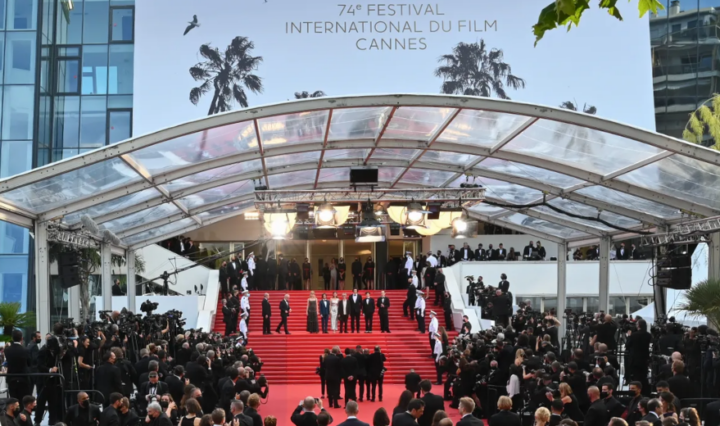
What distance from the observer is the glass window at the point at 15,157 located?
1615 inches

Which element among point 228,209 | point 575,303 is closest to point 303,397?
point 228,209

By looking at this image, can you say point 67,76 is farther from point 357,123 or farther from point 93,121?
point 357,123

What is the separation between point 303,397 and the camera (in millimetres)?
19906

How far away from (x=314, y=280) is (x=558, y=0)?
39.8 meters

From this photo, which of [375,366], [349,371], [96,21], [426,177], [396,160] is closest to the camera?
[349,371]

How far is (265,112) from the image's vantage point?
13828mm


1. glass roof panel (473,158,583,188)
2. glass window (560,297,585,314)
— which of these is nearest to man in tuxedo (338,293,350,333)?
glass roof panel (473,158,583,188)

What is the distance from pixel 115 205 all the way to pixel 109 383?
750 cm

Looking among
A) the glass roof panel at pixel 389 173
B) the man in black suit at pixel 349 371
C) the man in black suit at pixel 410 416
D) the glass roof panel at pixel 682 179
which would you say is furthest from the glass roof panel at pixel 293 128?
the glass roof panel at pixel 682 179

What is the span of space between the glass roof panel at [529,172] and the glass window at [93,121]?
32092 mm

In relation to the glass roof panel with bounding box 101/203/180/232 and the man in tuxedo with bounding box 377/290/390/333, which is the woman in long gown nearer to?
the man in tuxedo with bounding box 377/290/390/333

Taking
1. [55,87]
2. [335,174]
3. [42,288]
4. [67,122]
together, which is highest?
[55,87]

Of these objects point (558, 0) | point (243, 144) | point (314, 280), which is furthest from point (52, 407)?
point (314, 280)

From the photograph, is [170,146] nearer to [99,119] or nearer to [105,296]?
[105,296]
